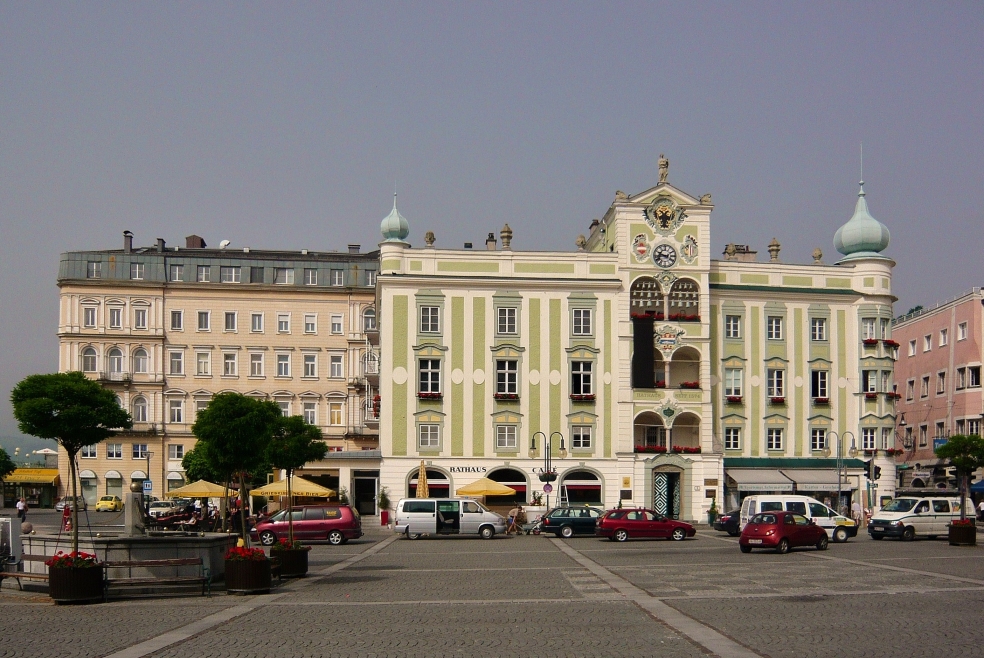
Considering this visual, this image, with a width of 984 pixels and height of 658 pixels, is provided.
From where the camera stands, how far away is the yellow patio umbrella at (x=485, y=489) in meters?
60.6

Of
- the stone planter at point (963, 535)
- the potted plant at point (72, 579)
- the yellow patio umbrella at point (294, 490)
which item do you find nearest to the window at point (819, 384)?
→ the stone planter at point (963, 535)

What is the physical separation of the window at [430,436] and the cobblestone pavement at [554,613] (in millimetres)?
31515

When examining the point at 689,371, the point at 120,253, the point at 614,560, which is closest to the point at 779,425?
the point at 689,371

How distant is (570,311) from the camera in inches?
2689

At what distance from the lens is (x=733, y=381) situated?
70.9 metres

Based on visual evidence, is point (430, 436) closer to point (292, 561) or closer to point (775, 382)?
point (775, 382)

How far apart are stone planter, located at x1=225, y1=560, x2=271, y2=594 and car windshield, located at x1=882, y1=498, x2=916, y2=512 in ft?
103

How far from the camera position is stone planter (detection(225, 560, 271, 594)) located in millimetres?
25484

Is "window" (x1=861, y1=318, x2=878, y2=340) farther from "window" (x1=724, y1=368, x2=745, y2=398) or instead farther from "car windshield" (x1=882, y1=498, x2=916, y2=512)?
"car windshield" (x1=882, y1=498, x2=916, y2=512)

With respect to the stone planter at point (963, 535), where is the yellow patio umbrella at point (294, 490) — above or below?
above

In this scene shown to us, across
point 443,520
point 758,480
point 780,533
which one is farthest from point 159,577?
point 758,480

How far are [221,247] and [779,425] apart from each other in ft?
164

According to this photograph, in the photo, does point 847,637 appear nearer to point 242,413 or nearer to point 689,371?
point 242,413

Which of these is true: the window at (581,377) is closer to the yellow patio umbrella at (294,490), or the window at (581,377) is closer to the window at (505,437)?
the window at (505,437)
